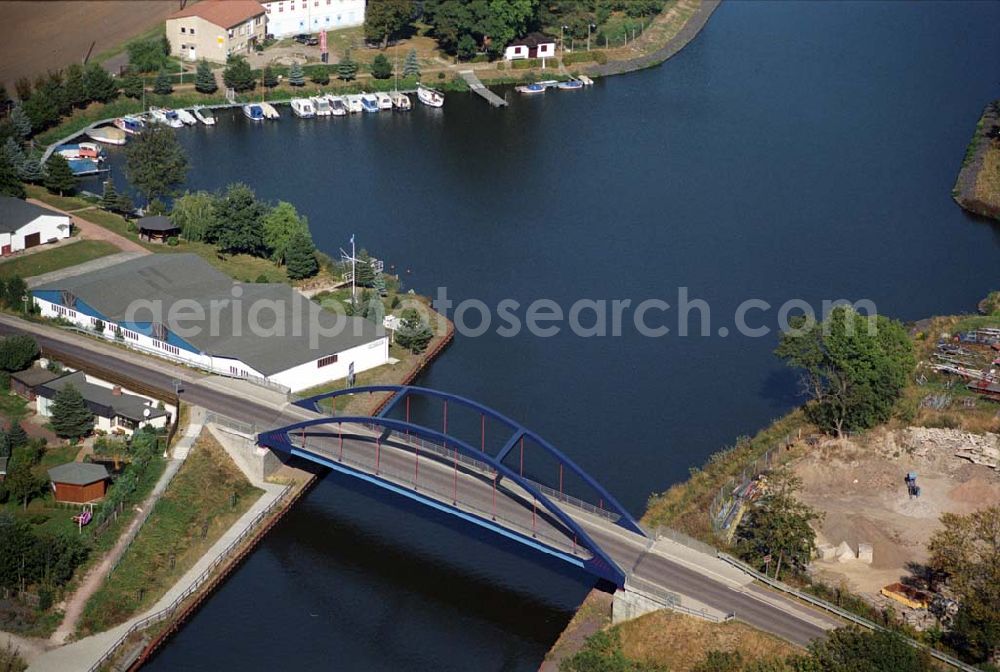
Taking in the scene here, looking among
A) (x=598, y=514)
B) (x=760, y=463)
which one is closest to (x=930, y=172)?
(x=760, y=463)

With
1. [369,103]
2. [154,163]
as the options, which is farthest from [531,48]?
[154,163]

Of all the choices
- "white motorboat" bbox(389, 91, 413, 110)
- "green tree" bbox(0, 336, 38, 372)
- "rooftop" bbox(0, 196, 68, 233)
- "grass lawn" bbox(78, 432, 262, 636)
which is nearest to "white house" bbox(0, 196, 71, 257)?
"rooftop" bbox(0, 196, 68, 233)

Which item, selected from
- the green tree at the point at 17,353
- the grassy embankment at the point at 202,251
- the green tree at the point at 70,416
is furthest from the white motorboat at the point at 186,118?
the green tree at the point at 70,416

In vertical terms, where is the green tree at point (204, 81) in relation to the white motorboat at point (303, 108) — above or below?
above

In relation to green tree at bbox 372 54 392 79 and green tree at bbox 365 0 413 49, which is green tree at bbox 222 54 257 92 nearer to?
green tree at bbox 372 54 392 79

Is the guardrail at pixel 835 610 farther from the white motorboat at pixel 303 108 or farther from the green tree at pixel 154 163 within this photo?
the white motorboat at pixel 303 108

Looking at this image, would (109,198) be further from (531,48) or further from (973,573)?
(973,573)
